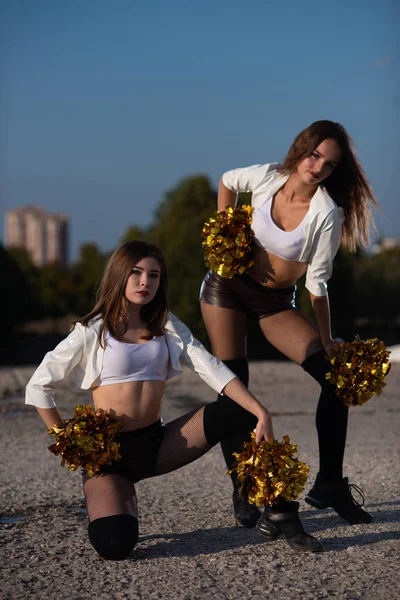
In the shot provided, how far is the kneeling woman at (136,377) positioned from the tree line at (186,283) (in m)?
4.43

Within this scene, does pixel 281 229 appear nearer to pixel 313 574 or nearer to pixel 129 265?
pixel 129 265

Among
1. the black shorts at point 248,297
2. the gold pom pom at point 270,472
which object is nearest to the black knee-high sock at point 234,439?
the black shorts at point 248,297

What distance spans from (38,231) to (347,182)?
326 ft

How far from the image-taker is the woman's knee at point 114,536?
3.44 m

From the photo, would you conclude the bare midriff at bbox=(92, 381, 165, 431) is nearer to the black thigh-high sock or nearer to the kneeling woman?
the kneeling woman

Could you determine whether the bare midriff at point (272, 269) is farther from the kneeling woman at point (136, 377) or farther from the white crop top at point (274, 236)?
the kneeling woman at point (136, 377)

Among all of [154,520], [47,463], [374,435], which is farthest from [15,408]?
[154,520]

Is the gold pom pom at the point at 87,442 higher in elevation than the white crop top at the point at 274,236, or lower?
lower

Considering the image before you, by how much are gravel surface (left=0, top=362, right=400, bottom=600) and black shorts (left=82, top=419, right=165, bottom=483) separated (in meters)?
0.32

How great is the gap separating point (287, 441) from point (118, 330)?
0.91 meters

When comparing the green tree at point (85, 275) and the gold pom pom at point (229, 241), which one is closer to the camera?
the gold pom pom at point (229, 241)

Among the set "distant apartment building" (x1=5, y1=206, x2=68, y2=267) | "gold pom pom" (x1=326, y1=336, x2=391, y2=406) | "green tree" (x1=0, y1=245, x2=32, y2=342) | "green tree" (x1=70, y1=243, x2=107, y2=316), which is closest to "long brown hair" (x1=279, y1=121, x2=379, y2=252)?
"gold pom pom" (x1=326, y1=336, x2=391, y2=406)

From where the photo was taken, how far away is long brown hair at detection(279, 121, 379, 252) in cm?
405

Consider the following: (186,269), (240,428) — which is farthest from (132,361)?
(186,269)
